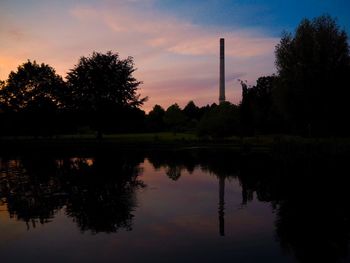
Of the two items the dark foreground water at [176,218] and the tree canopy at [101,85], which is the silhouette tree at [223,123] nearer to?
the tree canopy at [101,85]

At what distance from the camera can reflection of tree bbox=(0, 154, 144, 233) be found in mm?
13367

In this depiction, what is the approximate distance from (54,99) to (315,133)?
54.4m

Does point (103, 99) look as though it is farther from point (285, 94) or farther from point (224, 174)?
point (224, 174)

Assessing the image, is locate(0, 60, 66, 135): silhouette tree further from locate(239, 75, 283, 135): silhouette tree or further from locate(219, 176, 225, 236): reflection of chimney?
locate(219, 176, 225, 236): reflection of chimney

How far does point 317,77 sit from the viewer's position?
1508 inches

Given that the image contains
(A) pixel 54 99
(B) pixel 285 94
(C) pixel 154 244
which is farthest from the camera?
(A) pixel 54 99

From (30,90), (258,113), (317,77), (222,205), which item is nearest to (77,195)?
(222,205)

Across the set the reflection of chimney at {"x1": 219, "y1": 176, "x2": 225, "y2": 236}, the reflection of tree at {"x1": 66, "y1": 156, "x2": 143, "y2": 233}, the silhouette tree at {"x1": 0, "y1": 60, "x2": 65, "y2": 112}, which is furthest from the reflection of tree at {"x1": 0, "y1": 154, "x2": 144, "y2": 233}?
the silhouette tree at {"x1": 0, "y1": 60, "x2": 65, "y2": 112}

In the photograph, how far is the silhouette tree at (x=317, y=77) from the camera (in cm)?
3806

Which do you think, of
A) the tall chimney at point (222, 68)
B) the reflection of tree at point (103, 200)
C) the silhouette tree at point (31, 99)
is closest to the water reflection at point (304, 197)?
the reflection of tree at point (103, 200)

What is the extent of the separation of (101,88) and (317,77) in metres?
40.0

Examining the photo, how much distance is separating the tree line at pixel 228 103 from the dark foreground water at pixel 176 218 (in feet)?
55.3

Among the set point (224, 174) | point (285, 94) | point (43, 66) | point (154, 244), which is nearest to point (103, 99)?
point (43, 66)

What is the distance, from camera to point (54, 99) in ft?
260
